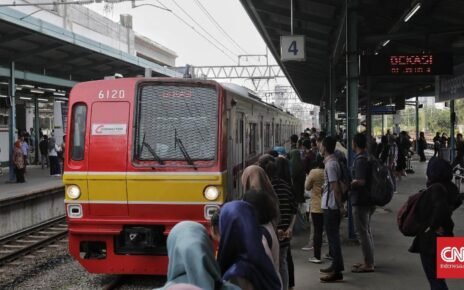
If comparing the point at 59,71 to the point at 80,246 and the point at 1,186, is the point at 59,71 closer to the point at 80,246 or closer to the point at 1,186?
the point at 1,186

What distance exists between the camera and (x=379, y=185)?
22.4 feet

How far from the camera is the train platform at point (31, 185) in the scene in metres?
14.7

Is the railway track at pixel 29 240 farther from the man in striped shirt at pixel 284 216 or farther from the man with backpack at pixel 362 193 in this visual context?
the man with backpack at pixel 362 193

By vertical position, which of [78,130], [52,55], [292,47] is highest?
[52,55]

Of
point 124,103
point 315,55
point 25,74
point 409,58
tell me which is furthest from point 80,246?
point 315,55

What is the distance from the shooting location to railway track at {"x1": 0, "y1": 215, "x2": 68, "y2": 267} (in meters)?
9.73

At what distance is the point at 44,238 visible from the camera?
11320 millimetres

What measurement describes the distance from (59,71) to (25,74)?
2.69m

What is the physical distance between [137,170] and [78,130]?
973 millimetres

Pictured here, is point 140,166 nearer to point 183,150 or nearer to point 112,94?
point 183,150

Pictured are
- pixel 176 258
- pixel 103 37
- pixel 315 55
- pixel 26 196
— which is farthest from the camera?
pixel 103 37

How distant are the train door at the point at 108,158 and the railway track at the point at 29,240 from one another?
349cm

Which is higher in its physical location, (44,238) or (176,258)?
(176,258)

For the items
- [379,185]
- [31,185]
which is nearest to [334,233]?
[379,185]
